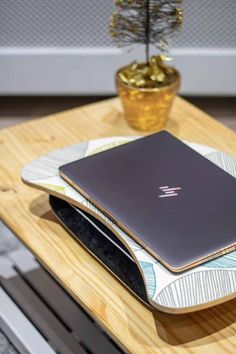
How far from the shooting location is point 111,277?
2.83 feet

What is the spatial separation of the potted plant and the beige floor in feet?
2.38

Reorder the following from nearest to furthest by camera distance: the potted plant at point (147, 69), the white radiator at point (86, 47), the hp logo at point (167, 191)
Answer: the hp logo at point (167, 191), the potted plant at point (147, 69), the white radiator at point (86, 47)

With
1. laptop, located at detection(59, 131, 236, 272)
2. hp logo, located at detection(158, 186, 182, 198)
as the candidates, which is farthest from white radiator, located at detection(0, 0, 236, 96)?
hp logo, located at detection(158, 186, 182, 198)

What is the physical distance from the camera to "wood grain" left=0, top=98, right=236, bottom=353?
2.51 ft

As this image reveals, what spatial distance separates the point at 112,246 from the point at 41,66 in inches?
41.8

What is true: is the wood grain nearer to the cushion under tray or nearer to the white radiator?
the cushion under tray

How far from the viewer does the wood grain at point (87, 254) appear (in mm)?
765

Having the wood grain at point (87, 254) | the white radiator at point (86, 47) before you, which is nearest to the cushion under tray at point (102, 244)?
the wood grain at point (87, 254)

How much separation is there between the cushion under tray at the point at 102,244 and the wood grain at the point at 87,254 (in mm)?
11

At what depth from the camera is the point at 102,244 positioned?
0.90m

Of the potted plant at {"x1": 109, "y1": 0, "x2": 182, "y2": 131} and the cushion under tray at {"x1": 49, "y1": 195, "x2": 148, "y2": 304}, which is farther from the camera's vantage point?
the potted plant at {"x1": 109, "y1": 0, "x2": 182, "y2": 131}

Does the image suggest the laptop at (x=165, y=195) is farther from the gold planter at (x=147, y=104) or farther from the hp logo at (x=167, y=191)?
the gold planter at (x=147, y=104)

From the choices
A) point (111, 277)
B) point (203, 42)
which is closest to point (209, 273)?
point (111, 277)

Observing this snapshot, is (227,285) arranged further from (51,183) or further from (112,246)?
(51,183)
